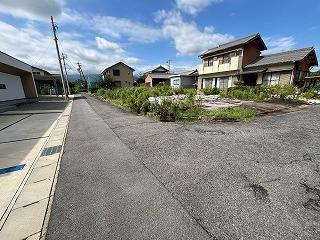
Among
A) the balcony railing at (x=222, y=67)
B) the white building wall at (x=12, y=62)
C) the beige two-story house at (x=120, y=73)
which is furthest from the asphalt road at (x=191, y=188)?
the beige two-story house at (x=120, y=73)

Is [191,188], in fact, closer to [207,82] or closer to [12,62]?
[12,62]

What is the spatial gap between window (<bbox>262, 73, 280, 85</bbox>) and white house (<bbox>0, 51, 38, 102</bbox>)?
84.9 ft

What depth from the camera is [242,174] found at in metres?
3.57

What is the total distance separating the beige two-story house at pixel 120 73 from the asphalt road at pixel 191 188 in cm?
4320

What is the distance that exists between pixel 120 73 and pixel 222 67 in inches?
1178

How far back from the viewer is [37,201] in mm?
3025

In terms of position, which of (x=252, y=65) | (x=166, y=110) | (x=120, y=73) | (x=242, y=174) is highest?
(x=120, y=73)

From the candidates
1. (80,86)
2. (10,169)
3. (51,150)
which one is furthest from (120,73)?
(10,169)

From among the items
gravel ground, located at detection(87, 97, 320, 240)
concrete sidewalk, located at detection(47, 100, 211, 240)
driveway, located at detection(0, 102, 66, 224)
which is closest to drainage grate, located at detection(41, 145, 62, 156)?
driveway, located at detection(0, 102, 66, 224)

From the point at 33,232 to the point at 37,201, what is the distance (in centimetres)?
80

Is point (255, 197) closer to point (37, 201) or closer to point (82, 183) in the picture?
point (82, 183)

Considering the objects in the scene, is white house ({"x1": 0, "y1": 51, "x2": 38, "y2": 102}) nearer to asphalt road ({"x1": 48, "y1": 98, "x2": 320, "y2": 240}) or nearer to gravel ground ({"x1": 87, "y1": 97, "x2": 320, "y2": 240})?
asphalt road ({"x1": 48, "y1": 98, "x2": 320, "y2": 240})

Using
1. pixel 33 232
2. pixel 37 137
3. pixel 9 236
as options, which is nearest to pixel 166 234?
pixel 33 232

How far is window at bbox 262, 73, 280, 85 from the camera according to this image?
19.4 metres
